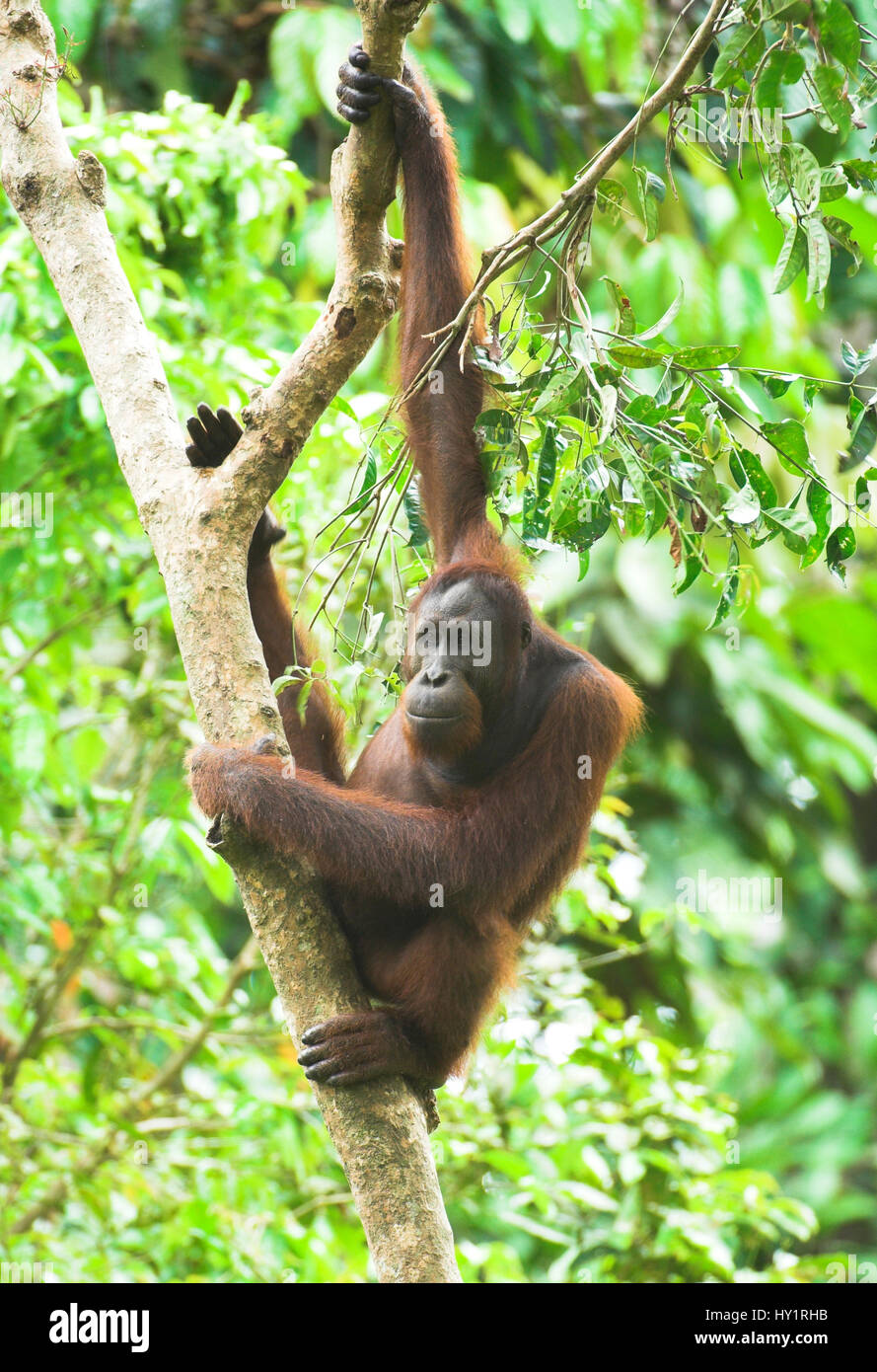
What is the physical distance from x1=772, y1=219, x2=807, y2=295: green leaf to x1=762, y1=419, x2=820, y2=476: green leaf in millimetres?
383

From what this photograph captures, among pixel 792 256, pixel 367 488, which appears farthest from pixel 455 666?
pixel 792 256

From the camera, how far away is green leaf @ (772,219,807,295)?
3000 mm

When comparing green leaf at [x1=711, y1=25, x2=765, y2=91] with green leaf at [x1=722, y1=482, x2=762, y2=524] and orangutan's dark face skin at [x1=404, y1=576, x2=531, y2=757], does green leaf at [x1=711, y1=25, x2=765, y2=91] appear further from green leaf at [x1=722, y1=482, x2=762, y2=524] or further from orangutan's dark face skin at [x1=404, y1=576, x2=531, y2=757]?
orangutan's dark face skin at [x1=404, y1=576, x2=531, y2=757]

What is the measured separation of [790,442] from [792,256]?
474 mm

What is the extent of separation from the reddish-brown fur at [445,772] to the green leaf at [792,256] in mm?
1119

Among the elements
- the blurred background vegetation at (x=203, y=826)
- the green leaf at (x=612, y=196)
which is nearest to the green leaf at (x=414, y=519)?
the blurred background vegetation at (x=203, y=826)

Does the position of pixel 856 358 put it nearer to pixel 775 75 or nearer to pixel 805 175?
pixel 805 175

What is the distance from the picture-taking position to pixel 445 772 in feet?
14.5

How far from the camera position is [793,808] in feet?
38.1

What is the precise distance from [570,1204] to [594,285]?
621 centimetres

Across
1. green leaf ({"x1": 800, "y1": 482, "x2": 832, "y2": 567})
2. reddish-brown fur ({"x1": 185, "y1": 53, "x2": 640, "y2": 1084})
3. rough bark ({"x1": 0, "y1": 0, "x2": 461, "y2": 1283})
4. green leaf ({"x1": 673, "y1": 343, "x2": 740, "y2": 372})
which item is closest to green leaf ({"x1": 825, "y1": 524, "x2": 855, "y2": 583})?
green leaf ({"x1": 800, "y1": 482, "x2": 832, "y2": 567})

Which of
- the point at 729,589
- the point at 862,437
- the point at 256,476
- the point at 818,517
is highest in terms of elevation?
the point at 256,476

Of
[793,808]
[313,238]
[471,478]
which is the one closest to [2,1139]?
[471,478]

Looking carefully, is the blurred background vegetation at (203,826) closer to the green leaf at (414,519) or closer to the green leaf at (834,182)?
the green leaf at (414,519)
